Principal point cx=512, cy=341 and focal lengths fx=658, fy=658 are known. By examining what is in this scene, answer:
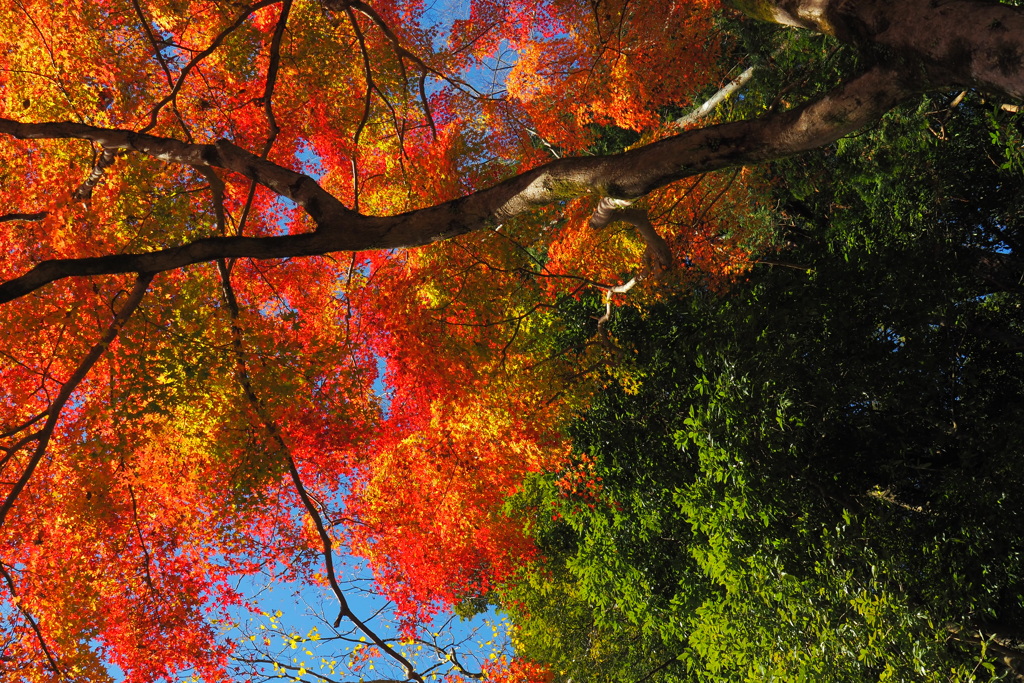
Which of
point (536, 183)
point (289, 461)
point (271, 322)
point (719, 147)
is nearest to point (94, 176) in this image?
point (271, 322)

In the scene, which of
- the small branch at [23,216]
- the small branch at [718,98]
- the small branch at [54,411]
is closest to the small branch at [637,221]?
the small branch at [54,411]

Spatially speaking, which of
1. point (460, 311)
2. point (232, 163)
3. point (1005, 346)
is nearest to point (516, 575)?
point (460, 311)

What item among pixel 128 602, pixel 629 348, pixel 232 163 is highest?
pixel 629 348

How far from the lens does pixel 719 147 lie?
16.2 feet

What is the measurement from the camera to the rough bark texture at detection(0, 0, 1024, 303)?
164 inches

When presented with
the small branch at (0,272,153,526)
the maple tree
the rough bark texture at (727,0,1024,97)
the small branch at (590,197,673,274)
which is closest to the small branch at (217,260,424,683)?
the maple tree

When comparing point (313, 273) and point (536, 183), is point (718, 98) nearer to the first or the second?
point (313, 273)

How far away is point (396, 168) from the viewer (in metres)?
16.1

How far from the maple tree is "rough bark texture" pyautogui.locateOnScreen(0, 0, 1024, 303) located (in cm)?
A: 2

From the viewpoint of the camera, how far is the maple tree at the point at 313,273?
18.8ft

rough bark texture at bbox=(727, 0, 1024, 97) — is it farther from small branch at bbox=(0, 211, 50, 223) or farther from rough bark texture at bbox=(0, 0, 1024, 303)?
small branch at bbox=(0, 211, 50, 223)

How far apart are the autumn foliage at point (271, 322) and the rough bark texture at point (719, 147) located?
1249 millimetres

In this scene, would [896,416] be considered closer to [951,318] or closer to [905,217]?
[951,318]

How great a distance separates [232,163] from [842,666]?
9.55 metres
